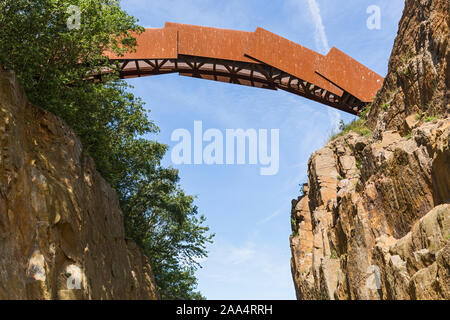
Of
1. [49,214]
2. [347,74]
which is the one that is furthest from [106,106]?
[347,74]

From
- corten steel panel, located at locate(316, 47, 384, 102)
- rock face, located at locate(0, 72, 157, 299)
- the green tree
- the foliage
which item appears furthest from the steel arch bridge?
rock face, located at locate(0, 72, 157, 299)

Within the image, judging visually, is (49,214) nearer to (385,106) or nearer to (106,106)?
(106,106)

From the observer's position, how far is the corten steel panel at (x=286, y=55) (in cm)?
3014

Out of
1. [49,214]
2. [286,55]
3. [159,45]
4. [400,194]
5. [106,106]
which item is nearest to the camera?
[49,214]

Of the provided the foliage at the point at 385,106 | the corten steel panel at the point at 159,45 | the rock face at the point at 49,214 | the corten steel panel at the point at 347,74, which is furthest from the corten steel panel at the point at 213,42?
the rock face at the point at 49,214

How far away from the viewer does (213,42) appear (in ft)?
99.7

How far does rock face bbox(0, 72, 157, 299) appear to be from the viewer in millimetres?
10180

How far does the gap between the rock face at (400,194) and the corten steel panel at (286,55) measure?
7205mm

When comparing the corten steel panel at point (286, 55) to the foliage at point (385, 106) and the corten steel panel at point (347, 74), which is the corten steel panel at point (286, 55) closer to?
the corten steel panel at point (347, 74)

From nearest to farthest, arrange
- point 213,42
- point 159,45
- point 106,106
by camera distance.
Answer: point 106,106
point 159,45
point 213,42

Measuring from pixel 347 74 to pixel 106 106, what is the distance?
1716cm

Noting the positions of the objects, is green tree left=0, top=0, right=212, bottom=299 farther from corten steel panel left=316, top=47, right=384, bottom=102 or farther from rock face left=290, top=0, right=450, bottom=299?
corten steel panel left=316, top=47, right=384, bottom=102

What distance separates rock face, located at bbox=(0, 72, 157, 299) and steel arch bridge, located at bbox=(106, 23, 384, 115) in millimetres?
14436
